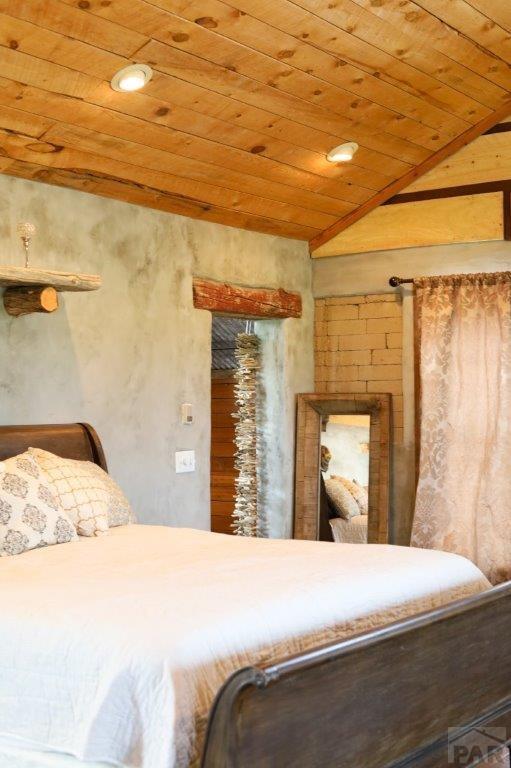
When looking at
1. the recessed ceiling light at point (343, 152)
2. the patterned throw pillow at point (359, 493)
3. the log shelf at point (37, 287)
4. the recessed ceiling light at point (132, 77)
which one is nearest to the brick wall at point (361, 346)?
the patterned throw pillow at point (359, 493)

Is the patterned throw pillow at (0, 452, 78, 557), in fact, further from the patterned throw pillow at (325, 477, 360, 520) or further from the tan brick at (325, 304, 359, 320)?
the tan brick at (325, 304, 359, 320)

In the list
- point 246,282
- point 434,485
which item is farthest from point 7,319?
point 434,485

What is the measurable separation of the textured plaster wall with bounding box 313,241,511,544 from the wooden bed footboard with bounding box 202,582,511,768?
257 centimetres

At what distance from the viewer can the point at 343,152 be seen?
485 centimetres

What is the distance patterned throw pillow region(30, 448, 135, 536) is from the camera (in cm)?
370

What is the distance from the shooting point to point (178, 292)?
5.00 m

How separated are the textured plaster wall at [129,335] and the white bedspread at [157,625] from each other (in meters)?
1.22

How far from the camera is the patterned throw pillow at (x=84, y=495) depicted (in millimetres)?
3695

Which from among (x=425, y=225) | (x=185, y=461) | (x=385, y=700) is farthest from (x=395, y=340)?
(x=385, y=700)

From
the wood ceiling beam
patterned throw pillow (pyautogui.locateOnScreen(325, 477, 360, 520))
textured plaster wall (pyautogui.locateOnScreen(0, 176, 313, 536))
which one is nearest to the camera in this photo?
textured plaster wall (pyautogui.locateOnScreen(0, 176, 313, 536))

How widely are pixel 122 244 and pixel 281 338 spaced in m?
1.46

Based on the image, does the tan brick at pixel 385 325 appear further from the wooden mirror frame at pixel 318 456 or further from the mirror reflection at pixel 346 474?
the mirror reflection at pixel 346 474

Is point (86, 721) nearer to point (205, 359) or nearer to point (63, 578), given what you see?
point (63, 578)

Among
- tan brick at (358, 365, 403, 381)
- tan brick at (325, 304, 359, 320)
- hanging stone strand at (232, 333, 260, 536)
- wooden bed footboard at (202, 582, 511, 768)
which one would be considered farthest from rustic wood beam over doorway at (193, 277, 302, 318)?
wooden bed footboard at (202, 582, 511, 768)
